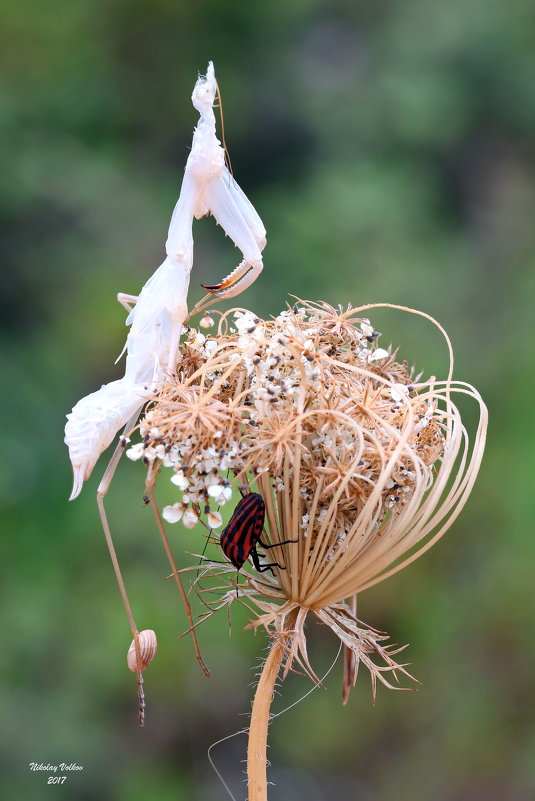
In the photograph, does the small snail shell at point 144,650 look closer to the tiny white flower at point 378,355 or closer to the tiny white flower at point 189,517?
the tiny white flower at point 189,517

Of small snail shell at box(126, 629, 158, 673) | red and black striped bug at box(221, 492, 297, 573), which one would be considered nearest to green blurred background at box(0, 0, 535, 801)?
small snail shell at box(126, 629, 158, 673)

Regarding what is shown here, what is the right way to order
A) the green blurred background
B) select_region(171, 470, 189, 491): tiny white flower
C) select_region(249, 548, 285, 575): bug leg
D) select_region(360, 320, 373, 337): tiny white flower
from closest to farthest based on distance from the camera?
1. select_region(171, 470, 189, 491): tiny white flower
2. select_region(249, 548, 285, 575): bug leg
3. select_region(360, 320, 373, 337): tiny white flower
4. the green blurred background

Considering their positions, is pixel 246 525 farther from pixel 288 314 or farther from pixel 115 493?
pixel 115 493

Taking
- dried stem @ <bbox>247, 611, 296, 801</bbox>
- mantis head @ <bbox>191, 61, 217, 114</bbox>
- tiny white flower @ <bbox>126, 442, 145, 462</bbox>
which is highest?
mantis head @ <bbox>191, 61, 217, 114</bbox>

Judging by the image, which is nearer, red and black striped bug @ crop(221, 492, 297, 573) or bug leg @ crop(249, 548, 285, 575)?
red and black striped bug @ crop(221, 492, 297, 573)

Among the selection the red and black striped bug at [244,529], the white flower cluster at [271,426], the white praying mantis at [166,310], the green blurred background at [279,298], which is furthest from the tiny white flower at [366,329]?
the green blurred background at [279,298]

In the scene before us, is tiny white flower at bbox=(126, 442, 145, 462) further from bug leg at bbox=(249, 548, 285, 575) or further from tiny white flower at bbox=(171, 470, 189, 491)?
bug leg at bbox=(249, 548, 285, 575)

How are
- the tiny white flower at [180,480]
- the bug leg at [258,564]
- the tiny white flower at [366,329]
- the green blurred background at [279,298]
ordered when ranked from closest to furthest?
the tiny white flower at [180,480] < the bug leg at [258,564] < the tiny white flower at [366,329] < the green blurred background at [279,298]

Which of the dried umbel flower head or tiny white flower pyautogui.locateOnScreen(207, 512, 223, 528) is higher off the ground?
the dried umbel flower head

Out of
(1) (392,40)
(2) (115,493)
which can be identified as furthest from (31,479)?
(1) (392,40)
